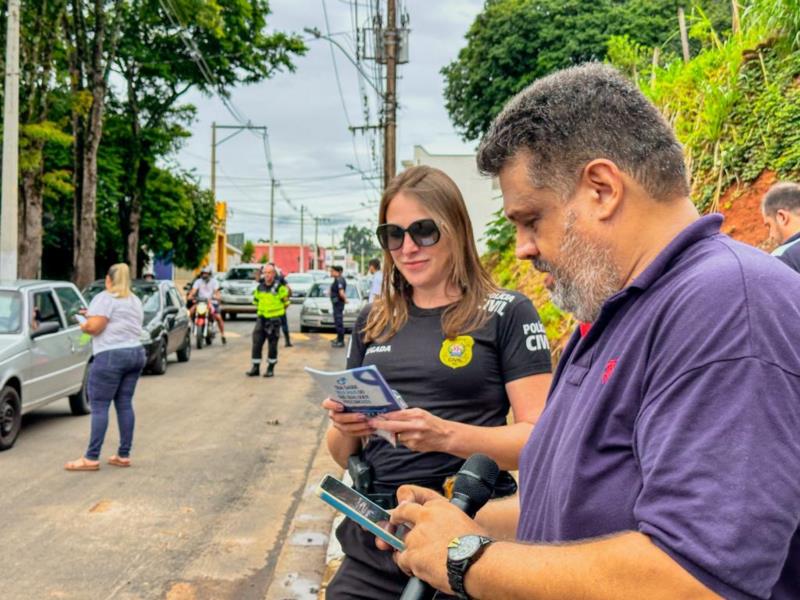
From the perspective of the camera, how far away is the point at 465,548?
1432 mm

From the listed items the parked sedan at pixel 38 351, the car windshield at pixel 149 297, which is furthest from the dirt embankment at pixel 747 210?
the car windshield at pixel 149 297

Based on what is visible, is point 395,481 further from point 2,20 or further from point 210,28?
point 210,28

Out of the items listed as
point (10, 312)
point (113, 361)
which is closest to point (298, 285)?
point (10, 312)

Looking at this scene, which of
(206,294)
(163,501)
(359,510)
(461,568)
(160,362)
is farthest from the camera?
(206,294)

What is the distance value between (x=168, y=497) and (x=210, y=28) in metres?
20.0

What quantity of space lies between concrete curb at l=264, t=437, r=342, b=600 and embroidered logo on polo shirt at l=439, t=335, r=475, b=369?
2.54m

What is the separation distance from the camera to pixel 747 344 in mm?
1109

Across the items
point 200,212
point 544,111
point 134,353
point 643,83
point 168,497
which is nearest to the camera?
point 544,111

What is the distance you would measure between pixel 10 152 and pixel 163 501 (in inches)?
417

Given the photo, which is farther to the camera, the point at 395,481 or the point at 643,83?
the point at 643,83

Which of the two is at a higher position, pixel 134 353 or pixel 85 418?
pixel 134 353

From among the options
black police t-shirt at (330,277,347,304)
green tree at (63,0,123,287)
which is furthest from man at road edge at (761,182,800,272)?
green tree at (63,0,123,287)

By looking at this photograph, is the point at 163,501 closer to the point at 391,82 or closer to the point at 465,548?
the point at 465,548

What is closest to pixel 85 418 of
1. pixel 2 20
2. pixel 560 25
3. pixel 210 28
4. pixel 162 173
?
pixel 2 20
